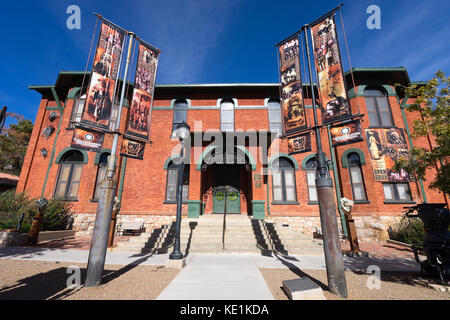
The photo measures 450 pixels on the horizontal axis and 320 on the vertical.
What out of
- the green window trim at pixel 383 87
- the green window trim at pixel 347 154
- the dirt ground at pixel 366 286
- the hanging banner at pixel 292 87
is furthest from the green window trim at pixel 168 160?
the green window trim at pixel 383 87

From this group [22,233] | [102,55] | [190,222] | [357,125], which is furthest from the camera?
[190,222]

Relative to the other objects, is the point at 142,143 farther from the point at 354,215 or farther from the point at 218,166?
the point at 354,215

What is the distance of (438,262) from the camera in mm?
4219

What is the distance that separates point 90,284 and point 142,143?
12.7 feet

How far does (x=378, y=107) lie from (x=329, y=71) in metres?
10.4

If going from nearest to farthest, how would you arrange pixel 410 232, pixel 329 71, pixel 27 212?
pixel 329 71
pixel 410 232
pixel 27 212

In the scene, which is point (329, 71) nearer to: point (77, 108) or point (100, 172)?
point (100, 172)

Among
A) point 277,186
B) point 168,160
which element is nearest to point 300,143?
point 277,186

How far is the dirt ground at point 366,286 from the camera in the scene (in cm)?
368

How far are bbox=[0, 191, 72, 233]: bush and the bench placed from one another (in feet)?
9.57

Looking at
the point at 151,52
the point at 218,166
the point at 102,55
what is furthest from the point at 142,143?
the point at 218,166

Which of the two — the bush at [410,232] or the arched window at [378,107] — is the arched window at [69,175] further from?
the arched window at [378,107]

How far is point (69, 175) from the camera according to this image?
40.2ft

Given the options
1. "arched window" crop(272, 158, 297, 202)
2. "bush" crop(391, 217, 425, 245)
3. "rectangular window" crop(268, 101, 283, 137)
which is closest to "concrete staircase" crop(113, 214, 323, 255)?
"arched window" crop(272, 158, 297, 202)
